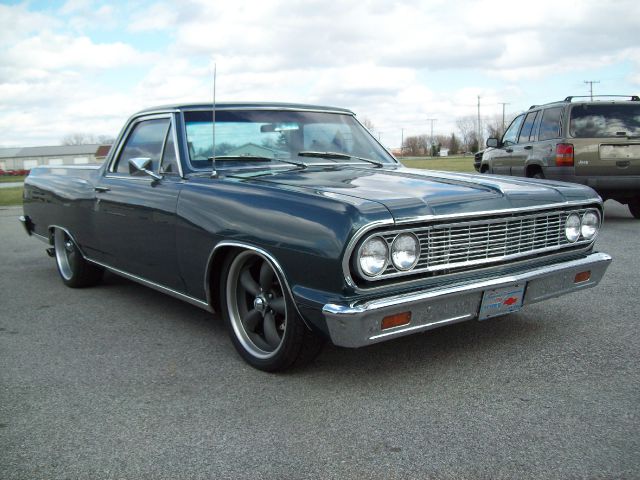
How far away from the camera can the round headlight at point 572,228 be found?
391cm

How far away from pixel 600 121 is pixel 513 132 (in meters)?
1.64

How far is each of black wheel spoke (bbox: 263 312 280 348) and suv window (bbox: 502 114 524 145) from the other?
7.64 meters

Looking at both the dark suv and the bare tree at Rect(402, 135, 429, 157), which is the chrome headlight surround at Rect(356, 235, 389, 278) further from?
the bare tree at Rect(402, 135, 429, 157)

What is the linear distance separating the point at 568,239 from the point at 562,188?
1.01 ft

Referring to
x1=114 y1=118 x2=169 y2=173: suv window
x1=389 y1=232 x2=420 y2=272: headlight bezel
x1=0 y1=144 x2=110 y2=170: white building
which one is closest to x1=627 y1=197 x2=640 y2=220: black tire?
x1=114 y1=118 x2=169 y2=173: suv window

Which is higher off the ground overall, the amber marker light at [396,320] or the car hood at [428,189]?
the car hood at [428,189]

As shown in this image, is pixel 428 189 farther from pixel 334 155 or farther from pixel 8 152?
pixel 8 152

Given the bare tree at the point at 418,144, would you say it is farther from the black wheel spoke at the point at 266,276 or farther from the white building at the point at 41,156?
the black wheel spoke at the point at 266,276

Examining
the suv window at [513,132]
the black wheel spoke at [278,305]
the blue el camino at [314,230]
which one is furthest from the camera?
the suv window at [513,132]

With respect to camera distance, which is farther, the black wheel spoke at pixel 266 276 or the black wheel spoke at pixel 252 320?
the black wheel spoke at pixel 252 320

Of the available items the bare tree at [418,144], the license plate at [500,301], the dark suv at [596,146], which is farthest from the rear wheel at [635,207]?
the bare tree at [418,144]

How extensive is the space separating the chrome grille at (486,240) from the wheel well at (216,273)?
3.56ft

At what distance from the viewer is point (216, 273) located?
384 centimetres

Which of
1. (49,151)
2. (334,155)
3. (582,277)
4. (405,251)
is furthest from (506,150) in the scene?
(49,151)
